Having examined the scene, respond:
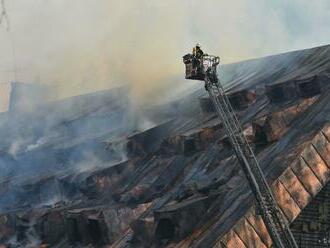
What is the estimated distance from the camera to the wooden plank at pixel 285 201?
1952 centimetres

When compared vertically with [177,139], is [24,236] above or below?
below

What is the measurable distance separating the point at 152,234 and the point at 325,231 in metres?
7.04

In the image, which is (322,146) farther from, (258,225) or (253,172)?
(258,225)

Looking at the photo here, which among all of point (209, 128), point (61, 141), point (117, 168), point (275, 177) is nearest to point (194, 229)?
point (275, 177)

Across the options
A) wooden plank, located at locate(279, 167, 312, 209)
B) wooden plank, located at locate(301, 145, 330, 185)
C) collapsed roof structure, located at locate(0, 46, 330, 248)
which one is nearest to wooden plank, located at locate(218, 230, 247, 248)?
collapsed roof structure, located at locate(0, 46, 330, 248)

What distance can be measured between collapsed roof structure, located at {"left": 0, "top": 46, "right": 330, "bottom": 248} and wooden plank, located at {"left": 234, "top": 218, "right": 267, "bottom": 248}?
35 mm

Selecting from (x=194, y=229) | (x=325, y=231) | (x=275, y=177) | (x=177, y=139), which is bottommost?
(x=325, y=231)

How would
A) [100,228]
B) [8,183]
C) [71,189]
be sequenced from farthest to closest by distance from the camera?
[8,183] → [71,189] → [100,228]

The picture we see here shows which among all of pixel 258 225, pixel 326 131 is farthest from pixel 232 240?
pixel 326 131

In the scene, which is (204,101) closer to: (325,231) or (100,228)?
(100,228)

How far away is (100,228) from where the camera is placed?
25.5m

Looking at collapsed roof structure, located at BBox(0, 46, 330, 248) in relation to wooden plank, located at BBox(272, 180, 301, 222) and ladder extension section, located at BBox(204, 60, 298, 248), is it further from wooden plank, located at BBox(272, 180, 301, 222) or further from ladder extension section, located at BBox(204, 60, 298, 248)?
ladder extension section, located at BBox(204, 60, 298, 248)

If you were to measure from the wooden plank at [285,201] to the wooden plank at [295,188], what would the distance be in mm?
156

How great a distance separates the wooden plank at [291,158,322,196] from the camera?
20203 millimetres
